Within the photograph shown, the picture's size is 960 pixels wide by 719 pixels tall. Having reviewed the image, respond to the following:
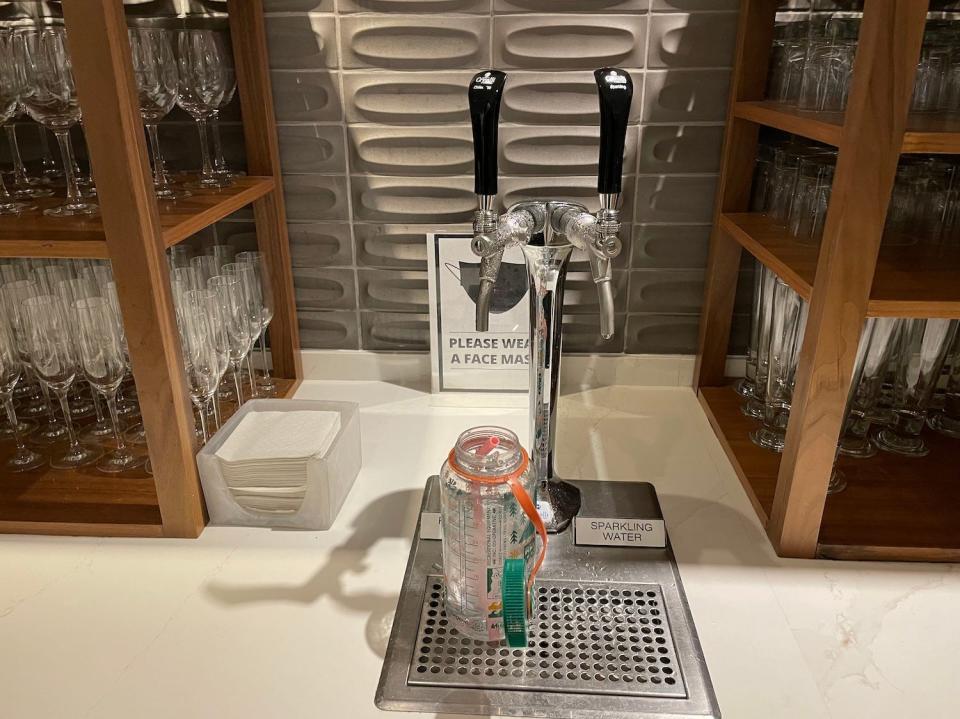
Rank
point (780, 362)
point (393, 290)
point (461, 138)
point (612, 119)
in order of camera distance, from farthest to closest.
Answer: point (393, 290)
point (461, 138)
point (780, 362)
point (612, 119)

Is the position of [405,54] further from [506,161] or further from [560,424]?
[560,424]

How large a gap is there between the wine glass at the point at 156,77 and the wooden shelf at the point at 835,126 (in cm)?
90

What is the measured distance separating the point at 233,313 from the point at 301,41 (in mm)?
504

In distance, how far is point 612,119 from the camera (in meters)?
0.82

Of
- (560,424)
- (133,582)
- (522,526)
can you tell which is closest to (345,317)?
(560,424)

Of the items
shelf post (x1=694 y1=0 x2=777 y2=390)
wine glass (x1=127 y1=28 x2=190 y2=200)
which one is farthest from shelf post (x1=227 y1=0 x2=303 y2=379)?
shelf post (x1=694 y1=0 x2=777 y2=390)

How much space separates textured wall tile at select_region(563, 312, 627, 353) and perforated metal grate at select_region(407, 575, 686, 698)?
0.63 metres

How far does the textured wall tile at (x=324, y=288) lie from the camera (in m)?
1.49

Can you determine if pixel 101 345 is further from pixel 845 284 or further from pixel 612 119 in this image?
pixel 845 284

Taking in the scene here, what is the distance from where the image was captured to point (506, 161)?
4.54ft

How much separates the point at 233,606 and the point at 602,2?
1104 mm

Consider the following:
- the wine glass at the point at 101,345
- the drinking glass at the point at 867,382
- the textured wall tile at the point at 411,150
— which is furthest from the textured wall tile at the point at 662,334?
the wine glass at the point at 101,345

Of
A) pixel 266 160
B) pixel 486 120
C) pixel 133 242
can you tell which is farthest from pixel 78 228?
pixel 486 120

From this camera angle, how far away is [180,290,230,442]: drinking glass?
3.67 feet
